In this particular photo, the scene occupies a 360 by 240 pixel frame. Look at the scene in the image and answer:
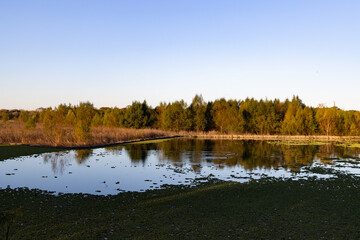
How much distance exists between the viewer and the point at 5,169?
1870 centimetres

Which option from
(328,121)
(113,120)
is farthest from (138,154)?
(328,121)

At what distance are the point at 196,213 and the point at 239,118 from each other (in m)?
69.9

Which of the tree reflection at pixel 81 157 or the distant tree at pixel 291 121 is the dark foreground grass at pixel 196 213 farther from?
the distant tree at pixel 291 121

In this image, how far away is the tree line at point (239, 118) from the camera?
74688mm

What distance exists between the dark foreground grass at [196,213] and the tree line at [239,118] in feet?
206

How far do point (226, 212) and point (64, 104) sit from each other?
97349 mm

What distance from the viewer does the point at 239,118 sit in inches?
3059

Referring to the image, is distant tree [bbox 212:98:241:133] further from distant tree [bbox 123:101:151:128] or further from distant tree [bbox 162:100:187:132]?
distant tree [bbox 123:101:151:128]

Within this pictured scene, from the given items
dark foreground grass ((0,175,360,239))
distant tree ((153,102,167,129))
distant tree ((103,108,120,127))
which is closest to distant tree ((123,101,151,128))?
distant tree ((103,108,120,127))

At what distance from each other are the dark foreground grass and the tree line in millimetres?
62815

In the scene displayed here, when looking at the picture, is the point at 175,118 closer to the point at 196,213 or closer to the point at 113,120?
the point at 113,120

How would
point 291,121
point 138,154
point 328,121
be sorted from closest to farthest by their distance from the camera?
point 138,154 < point 328,121 < point 291,121

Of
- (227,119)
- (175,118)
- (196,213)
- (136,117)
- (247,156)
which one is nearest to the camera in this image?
(196,213)

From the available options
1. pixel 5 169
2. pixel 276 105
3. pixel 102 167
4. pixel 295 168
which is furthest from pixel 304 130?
pixel 5 169
